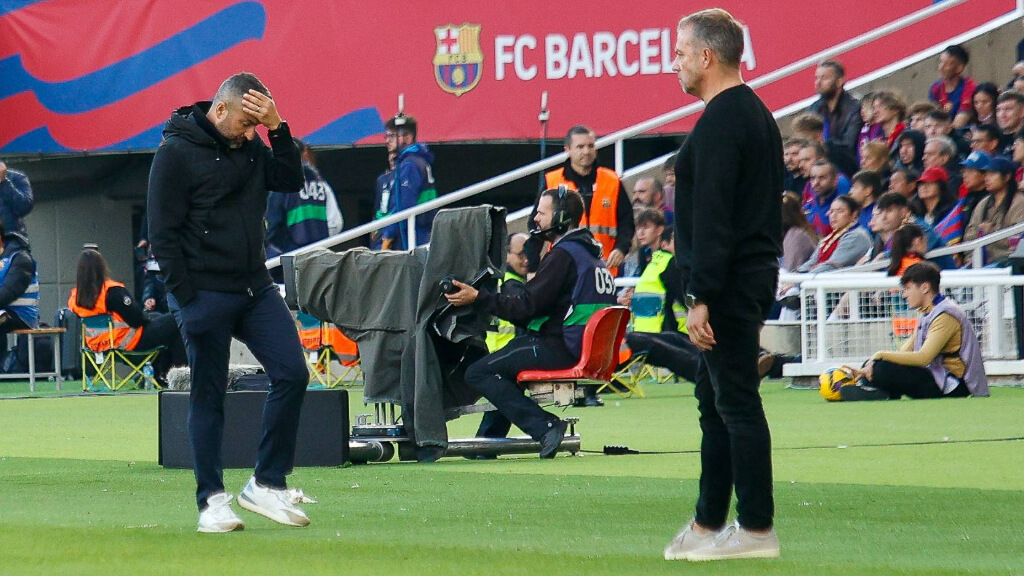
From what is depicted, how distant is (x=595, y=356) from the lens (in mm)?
10883

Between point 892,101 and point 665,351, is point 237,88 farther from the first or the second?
point 892,101

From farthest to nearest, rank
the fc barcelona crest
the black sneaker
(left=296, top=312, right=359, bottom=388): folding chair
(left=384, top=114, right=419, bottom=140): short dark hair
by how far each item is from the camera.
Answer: the fc barcelona crest
(left=384, top=114, right=419, bottom=140): short dark hair
(left=296, top=312, right=359, bottom=388): folding chair
the black sneaker

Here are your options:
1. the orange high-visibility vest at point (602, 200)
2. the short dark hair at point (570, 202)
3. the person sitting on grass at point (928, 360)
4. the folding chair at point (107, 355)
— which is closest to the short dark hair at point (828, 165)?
the orange high-visibility vest at point (602, 200)

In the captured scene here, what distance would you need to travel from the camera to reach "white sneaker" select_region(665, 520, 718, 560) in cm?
593

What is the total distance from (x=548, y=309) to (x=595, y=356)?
423 millimetres

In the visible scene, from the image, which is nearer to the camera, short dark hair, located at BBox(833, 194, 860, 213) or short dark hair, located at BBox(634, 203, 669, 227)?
short dark hair, located at BBox(833, 194, 860, 213)

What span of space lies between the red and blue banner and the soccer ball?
19.0 ft

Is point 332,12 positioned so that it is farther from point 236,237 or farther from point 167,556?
point 167,556

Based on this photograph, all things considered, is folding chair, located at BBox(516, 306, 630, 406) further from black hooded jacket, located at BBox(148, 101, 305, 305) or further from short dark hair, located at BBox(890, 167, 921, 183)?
short dark hair, located at BBox(890, 167, 921, 183)

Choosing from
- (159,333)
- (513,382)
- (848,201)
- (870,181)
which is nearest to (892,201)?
(848,201)

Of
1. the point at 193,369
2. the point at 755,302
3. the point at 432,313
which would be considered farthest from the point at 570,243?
the point at 755,302

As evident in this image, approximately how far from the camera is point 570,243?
37.0 ft

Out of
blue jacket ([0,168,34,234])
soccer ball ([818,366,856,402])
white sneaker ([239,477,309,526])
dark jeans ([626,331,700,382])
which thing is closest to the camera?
white sneaker ([239,477,309,526])

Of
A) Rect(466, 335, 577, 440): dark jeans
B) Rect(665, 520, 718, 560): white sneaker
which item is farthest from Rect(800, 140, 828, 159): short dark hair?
Rect(665, 520, 718, 560): white sneaker
